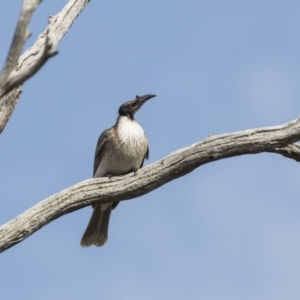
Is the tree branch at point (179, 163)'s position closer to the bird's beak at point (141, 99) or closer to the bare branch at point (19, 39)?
the bird's beak at point (141, 99)

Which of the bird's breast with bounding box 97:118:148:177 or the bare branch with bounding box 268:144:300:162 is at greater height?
the bird's breast with bounding box 97:118:148:177

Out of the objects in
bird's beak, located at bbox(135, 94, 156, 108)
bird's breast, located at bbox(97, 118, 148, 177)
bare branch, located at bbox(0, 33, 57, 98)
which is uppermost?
bird's beak, located at bbox(135, 94, 156, 108)

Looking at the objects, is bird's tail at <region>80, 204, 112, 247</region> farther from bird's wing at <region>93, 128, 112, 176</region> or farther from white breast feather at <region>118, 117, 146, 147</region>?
white breast feather at <region>118, 117, 146, 147</region>

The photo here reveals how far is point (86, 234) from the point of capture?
10922mm

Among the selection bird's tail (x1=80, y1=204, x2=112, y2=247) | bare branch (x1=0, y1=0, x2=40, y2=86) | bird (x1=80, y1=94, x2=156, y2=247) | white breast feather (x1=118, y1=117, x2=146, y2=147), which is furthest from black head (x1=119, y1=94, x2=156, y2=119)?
bare branch (x1=0, y1=0, x2=40, y2=86)

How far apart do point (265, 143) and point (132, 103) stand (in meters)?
2.91

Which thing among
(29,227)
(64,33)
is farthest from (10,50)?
(64,33)

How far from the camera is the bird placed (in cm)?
1047

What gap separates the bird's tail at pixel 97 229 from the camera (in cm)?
1085

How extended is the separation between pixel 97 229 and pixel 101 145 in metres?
1.07

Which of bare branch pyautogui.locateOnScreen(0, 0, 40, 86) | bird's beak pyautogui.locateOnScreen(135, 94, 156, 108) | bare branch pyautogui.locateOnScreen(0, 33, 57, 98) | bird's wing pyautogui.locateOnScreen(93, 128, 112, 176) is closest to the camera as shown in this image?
bare branch pyautogui.locateOnScreen(0, 33, 57, 98)

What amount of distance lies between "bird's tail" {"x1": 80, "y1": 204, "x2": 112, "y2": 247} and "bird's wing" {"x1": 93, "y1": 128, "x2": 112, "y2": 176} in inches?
20.4

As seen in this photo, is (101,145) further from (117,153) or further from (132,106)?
(132,106)

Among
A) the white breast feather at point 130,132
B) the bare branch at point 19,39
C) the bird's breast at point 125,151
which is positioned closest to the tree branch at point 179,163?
the bird's breast at point 125,151
